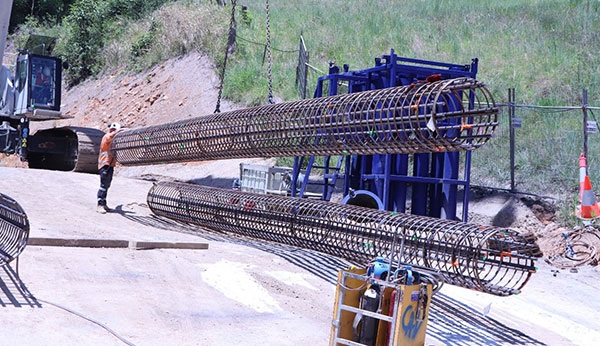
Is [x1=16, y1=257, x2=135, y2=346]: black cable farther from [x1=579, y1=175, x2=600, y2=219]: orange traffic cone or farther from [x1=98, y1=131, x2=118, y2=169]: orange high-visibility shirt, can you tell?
[x1=579, y1=175, x2=600, y2=219]: orange traffic cone

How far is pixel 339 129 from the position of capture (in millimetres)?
10500

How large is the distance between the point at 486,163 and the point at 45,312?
11.6m

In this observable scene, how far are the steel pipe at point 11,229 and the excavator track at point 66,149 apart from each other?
12022 millimetres

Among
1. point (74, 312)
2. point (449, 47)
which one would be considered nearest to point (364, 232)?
point (74, 312)

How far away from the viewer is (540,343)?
839 cm

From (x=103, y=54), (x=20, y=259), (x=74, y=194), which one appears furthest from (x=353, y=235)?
(x=103, y=54)

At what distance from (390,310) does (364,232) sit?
162 inches

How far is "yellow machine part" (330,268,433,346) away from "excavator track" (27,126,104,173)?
15.7 metres

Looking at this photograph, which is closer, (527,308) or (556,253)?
(527,308)

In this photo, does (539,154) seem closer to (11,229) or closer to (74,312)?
(11,229)

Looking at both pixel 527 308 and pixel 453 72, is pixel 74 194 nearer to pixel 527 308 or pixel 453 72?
pixel 453 72

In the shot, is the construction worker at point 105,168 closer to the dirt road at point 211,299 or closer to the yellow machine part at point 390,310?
the dirt road at point 211,299

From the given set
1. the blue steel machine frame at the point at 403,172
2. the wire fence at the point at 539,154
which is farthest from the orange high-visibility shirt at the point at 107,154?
the wire fence at the point at 539,154

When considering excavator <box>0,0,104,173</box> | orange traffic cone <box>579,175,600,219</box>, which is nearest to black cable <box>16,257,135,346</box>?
orange traffic cone <box>579,175,600,219</box>
